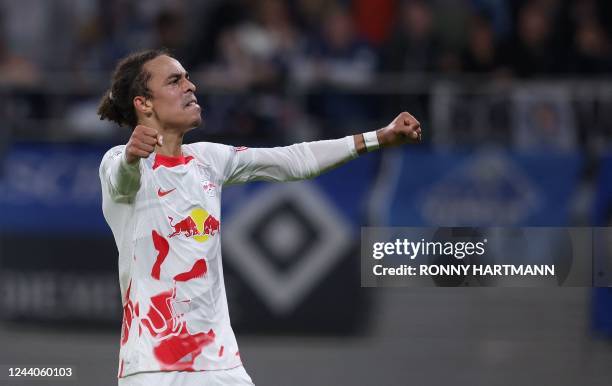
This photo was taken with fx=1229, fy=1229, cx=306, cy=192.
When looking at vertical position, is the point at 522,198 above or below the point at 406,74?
below

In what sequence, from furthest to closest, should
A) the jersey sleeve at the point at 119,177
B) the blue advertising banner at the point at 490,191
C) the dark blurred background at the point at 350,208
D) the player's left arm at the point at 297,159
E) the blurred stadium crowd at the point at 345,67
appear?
the blurred stadium crowd at the point at 345,67, the blue advertising banner at the point at 490,191, the dark blurred background at the point at 350,208, the player's left arm at the point at 297,159, the jersey sleeve at the point at 119,177

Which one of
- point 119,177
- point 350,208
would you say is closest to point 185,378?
point 119,177

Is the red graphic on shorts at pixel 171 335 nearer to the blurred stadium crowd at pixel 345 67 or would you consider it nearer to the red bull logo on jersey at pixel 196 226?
the red bull logo on jersey at pixel 196 226

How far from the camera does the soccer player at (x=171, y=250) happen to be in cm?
502

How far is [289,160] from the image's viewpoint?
545 centimetres

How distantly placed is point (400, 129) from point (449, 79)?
656cm

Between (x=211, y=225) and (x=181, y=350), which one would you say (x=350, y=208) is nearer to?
(x=211, y=225)

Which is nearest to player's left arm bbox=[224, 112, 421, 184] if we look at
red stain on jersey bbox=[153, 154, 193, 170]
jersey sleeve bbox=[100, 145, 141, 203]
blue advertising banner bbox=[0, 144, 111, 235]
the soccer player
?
the soccer player

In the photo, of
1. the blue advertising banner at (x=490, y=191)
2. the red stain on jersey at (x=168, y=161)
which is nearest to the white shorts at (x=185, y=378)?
the red stain on jersey at (x=168, y=161)

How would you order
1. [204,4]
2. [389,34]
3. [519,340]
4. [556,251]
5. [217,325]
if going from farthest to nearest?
[204,4] < [389,34] < [519,340] < [556,251] < [217,325]

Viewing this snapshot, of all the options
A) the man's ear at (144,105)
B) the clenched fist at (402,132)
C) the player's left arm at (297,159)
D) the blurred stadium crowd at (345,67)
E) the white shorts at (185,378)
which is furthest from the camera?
the blurred stadium crowd at (345,67)

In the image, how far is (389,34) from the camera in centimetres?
1283

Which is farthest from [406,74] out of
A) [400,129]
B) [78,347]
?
[400,129]

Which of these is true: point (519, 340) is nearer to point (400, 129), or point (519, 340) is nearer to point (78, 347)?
point (78, 347)
